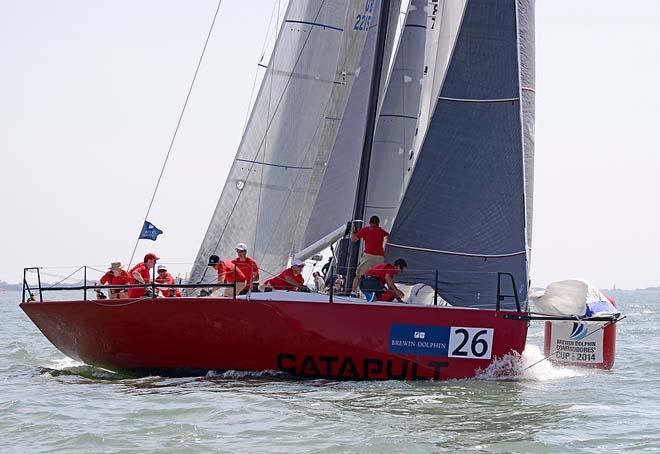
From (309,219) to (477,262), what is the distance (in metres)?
2.66

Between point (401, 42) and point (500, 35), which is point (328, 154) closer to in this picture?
point (401, 42)

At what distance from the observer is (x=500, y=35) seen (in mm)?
14328

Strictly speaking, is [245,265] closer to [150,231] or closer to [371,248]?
[371,248]

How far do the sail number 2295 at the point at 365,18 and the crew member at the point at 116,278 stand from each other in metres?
4.83

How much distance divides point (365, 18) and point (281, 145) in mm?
2183

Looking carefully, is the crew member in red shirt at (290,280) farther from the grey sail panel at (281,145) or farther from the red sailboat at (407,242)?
the grey sail panel at (281,145)

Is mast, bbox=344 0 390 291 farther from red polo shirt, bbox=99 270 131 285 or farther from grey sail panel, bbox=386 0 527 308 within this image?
red polo shirt, bbox=99 270 131 285

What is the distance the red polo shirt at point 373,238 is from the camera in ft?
48.0

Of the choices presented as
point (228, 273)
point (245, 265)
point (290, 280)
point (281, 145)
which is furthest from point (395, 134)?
point (228, 273)

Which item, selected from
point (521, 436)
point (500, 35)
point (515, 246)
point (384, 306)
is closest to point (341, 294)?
point (384, 306)

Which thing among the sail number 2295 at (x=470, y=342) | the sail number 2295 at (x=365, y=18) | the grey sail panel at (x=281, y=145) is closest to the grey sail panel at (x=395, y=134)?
the sail number 2295 at (x=365, y=18)

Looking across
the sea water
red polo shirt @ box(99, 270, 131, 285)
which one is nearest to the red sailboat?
the sea water

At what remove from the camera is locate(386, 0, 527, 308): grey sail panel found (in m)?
14.1

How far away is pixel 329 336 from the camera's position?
13.5 metres
